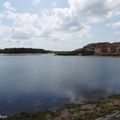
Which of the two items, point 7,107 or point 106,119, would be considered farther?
point 7,107

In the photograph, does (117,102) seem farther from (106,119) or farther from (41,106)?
(106,119)

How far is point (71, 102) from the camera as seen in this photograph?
22.5m

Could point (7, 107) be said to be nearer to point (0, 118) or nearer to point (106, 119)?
point (0, 118)

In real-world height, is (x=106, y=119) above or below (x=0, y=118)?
above

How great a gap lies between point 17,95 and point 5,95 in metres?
1.31

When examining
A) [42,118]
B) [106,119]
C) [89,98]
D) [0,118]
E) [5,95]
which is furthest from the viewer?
[5,95]

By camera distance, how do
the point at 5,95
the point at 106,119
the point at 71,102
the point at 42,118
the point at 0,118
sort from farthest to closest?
the point at 5,95
the point at 71,102
the point at 0,118
the point at 42,118
the point at 106,119

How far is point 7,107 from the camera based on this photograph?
2105 cm

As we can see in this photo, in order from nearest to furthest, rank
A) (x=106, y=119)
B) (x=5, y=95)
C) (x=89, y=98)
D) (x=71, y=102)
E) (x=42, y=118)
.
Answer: (x=106, y=119) → (x=42, y=118) → (x=71, y=102) → (x=89, y=98) → (x=5, y=95)

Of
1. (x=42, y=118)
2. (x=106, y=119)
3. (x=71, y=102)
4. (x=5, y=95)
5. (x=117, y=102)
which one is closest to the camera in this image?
(x=106, y=119)

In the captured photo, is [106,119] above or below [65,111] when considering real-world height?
above

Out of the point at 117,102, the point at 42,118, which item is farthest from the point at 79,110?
the point at 117,102

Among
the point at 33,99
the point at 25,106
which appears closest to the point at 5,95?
the point at 33,99

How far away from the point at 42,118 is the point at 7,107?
5852 millimetres
